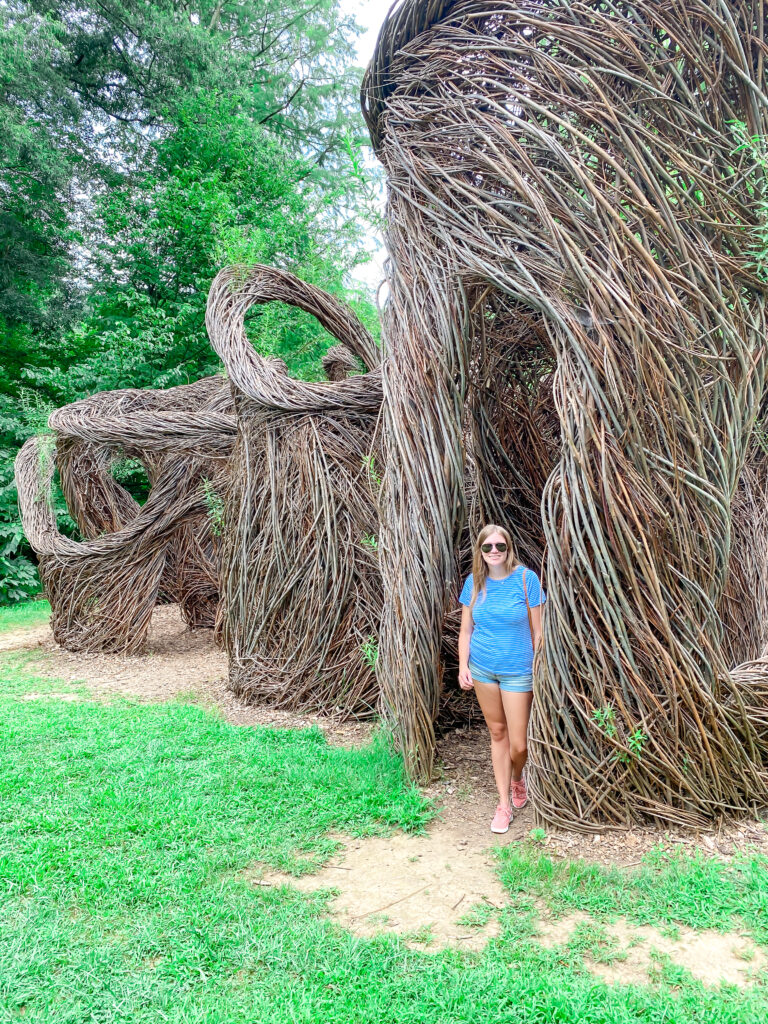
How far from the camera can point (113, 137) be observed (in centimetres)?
1523

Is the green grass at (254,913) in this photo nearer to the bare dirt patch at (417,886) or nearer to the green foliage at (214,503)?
the bare dirt patch at (417,886)

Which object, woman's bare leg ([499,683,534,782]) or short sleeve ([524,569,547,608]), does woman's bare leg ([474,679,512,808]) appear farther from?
short sleeve ([524,569,547,608])

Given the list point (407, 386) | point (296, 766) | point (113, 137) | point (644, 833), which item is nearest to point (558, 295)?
point (407, 386)

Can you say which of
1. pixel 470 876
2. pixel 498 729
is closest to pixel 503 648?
pixel 498 729

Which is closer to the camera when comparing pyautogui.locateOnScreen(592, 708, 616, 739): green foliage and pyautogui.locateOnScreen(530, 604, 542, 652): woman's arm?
pyautogui.locateOnScreen(592, 708, 616, 739): green foliage

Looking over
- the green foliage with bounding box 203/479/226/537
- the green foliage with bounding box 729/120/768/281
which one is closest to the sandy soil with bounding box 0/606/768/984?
the green foliage with bounding box 729/120/768/281

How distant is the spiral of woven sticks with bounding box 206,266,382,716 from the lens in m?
5.16

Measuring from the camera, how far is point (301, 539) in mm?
5262

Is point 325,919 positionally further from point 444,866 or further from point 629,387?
point 629,387

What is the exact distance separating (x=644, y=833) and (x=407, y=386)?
91.6 inches

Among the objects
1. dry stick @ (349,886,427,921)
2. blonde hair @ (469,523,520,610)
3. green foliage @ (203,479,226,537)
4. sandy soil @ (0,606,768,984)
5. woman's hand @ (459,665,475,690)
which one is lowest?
dry stick @ (349,886,427,921)

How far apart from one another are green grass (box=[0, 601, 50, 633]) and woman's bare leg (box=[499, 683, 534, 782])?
8.64 m

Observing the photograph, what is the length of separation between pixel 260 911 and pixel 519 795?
144cm

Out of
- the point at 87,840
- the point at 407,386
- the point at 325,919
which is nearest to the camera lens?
the point at 325,919
